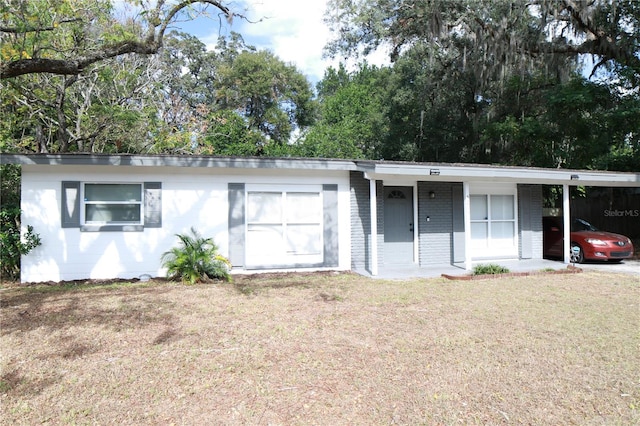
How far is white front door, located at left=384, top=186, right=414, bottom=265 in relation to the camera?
36.8 feet

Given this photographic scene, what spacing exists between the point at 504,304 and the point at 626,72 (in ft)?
45.4

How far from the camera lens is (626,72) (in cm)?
1574

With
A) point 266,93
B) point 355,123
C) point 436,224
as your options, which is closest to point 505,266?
point 436,224

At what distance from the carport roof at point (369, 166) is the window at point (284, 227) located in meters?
0.85

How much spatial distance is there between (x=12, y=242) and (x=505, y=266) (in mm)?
11416

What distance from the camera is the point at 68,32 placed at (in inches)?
475

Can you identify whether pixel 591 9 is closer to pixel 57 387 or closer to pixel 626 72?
pixel 626 72

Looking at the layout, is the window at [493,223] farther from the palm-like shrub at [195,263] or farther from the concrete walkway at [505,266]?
the palm-like shrub at [195,263]

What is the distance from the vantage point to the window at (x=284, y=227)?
9992 millimetres

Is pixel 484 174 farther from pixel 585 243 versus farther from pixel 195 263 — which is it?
pixel 195 263

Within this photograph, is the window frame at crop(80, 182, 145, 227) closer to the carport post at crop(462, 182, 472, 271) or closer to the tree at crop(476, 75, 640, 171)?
the carport post at crop(462, 182, 472, 271)

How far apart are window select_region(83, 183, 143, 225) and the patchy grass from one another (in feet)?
7.19

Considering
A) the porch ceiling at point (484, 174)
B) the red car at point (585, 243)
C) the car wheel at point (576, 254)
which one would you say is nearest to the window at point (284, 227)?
the porch ceiling at point (484, 174)

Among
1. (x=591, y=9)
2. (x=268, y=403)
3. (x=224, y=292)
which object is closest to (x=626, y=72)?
(x=591, y=9)
